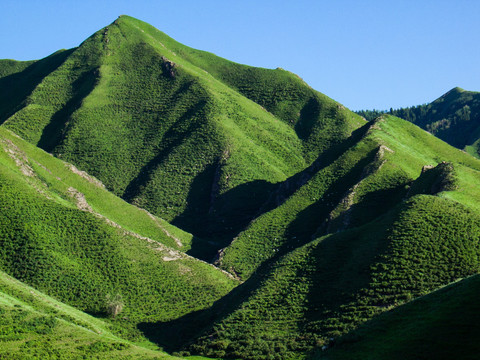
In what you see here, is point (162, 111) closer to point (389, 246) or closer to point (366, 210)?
point (366, 210)

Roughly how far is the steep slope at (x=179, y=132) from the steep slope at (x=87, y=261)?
83.9 feet

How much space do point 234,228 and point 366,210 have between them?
Answer: 4378 cm

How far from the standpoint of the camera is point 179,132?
160750 mm

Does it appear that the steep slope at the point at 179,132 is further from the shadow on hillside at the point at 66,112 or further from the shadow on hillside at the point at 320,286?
the shadow on hillside at the point at 320,286

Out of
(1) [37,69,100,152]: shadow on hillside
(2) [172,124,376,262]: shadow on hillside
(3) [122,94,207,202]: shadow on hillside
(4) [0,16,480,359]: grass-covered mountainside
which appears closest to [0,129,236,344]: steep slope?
(4) [0,16,480,359]: grass-covered mountainside

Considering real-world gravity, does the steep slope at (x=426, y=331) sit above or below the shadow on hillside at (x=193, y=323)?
above

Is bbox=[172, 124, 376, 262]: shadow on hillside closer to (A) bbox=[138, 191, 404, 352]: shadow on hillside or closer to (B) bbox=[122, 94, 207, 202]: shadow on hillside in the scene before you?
(B) bbox=[122, 94, 207, 202]: shadow on hillside

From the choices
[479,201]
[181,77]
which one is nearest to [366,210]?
[479,201]

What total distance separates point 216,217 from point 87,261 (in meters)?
54.0

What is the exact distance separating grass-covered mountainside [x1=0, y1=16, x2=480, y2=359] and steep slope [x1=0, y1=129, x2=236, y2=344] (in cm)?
28

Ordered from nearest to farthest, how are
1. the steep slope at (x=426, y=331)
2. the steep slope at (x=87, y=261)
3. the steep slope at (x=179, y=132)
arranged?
the steep slope at (x=426, y=331) < the steep slope at (x=87, y=261) < the steep slope at (x=179, y=132)

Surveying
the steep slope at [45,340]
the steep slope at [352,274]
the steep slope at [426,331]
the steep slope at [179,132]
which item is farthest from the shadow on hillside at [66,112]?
the steep slope at [426,331]

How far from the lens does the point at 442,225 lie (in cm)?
6800

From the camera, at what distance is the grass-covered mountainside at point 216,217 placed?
6112 centimetres
